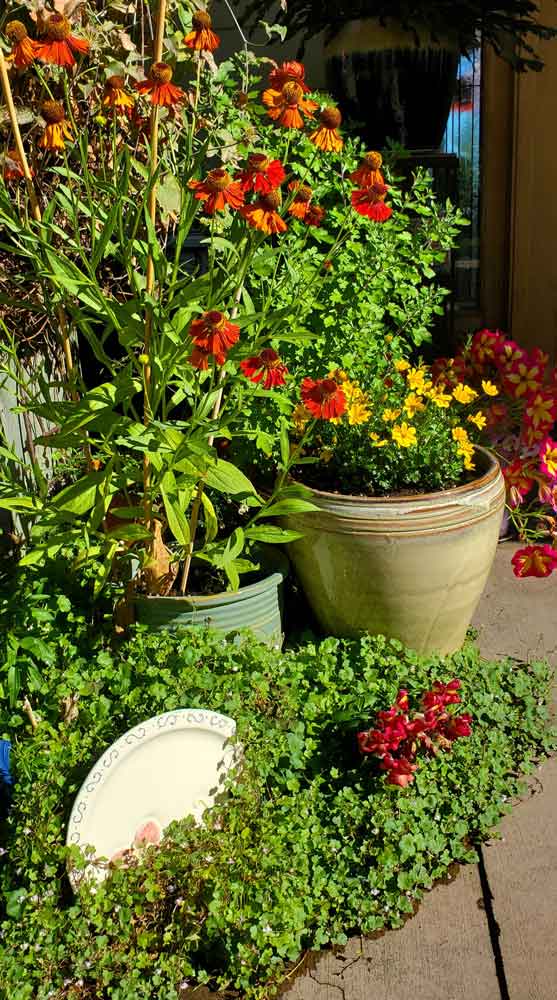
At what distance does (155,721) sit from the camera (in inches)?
80.9

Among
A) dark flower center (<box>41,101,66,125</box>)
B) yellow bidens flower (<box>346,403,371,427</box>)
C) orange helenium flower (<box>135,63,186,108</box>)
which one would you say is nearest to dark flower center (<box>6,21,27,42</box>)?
dark flower center (<box>41,101,66,125</box>)

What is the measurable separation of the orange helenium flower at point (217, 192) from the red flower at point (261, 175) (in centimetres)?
3

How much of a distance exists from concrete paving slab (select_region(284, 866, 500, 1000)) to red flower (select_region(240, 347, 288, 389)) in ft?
4.04

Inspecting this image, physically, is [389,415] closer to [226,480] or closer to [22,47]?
[226,480]

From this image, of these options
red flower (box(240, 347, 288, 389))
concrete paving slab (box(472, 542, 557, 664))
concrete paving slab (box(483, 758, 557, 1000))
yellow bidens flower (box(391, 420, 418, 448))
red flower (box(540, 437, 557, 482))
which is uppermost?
red flower (box(240, 347, 288, 389))

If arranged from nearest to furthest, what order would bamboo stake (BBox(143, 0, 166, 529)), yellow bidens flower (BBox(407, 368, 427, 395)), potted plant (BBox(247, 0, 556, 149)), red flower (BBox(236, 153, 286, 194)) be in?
red flower (BBox(236, 153, 286, 194))
bamboo stake (BBox(143, 0, 166, 529))
yellow bidens flower (BBox(407, 368, 427, 395))
potted plant (BBox(247, 0, 556, 149))

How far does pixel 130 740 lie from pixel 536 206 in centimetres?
343

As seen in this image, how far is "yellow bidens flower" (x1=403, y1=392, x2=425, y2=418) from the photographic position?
2805mm

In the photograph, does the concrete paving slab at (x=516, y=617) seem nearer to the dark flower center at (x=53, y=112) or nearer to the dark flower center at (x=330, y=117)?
the dark flower center at (x=330, y=117)

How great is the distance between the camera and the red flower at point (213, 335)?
196 centimetres

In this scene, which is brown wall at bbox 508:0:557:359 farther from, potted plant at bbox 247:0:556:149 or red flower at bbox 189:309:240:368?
red flower at bbox 189:309:240:368

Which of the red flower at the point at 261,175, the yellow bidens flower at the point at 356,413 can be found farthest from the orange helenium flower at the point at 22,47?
the yellow bidens flower at the point at 356,413

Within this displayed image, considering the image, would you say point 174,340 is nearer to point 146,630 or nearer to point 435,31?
point 146,630

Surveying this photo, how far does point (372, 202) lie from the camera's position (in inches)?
85.2
